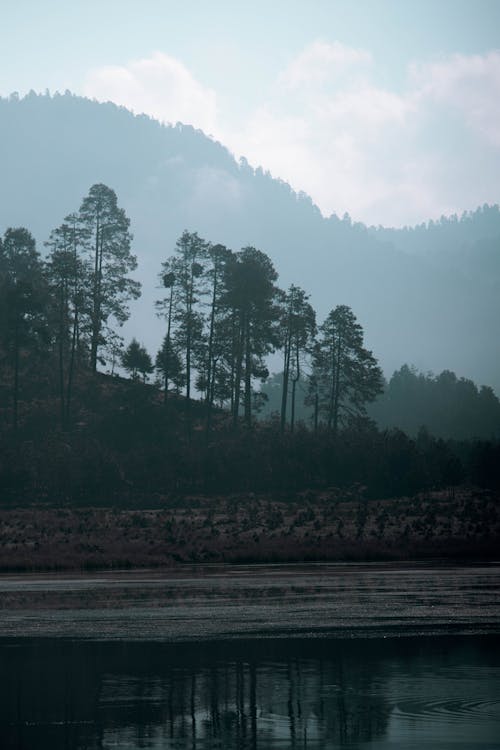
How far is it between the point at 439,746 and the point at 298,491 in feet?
214

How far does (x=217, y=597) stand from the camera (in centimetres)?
3228

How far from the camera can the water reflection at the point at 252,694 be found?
1381 centimetres

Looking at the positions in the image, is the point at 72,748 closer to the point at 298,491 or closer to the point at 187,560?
the point at 187,560

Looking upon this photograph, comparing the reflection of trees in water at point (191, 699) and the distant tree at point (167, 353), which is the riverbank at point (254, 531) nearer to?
the distant tree at point (167, 353)

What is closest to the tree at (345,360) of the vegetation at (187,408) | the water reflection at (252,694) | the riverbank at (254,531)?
the vegetation at (187,408)

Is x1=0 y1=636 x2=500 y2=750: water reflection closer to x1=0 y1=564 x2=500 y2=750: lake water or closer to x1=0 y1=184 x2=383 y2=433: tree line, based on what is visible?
x1=0 y1=564 x2=500 y2=750: lake water

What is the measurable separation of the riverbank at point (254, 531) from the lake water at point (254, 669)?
18645 millimetres

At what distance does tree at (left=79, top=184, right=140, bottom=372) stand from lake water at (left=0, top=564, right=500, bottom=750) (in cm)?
5721

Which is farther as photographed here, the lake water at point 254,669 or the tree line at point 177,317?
the tree line at point 177,317

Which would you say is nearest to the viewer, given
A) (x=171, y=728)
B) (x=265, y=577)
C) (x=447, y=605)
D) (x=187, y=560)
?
(x=171, y=728)

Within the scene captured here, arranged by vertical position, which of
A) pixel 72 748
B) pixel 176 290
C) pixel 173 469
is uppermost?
pixel 176 290

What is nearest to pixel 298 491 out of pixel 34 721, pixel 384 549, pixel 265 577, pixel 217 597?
pixel 384 549

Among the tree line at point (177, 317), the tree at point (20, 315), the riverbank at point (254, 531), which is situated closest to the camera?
the riverbank at point (254, 531)

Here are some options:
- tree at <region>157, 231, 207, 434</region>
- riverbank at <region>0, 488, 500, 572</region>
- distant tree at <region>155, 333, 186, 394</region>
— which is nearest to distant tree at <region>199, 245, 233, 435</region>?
tree at <region>157, 231, 207, 434</region>
